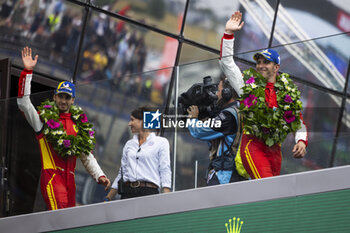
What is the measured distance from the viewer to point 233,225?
22.9 ft

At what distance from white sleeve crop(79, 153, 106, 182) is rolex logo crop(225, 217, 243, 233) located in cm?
155

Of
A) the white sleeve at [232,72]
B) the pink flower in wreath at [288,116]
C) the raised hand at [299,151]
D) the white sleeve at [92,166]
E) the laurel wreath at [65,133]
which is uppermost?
the white sleeve at [232,72]

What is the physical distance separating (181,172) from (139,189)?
1.66ft

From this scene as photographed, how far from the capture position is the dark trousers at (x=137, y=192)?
7668mm

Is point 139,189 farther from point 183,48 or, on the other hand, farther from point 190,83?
Answer: point 183,48

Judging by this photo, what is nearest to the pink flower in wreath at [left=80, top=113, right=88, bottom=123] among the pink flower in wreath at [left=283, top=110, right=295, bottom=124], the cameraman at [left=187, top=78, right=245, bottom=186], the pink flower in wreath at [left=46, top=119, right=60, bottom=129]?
the pink flower in wreath at [left=46, top=119, right=60, bottom=129]

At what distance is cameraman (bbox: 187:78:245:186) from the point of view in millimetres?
7191

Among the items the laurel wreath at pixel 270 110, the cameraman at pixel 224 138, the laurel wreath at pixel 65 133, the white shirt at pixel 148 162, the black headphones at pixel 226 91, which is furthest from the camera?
the laurel wreath at pixel 65 133

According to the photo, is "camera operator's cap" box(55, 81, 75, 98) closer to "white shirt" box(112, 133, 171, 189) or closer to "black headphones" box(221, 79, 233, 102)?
"white shirt" box(112, 133, 171, 189)

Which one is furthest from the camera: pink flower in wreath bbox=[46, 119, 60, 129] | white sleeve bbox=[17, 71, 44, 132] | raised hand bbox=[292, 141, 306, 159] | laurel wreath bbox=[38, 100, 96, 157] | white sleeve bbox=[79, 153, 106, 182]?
white sleeve bbox=[17, 71, 44, 132]

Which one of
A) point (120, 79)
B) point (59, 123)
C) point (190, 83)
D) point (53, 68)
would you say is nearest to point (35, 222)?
point (59, 123)

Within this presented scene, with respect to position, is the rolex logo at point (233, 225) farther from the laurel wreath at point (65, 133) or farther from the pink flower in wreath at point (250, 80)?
the laurel wreath at point (65, 133)

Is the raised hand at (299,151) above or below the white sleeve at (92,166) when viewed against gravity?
below

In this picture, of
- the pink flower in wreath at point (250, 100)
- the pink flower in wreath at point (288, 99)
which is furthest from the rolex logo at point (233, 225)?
the pink flower in wreath at point (288, 99)
